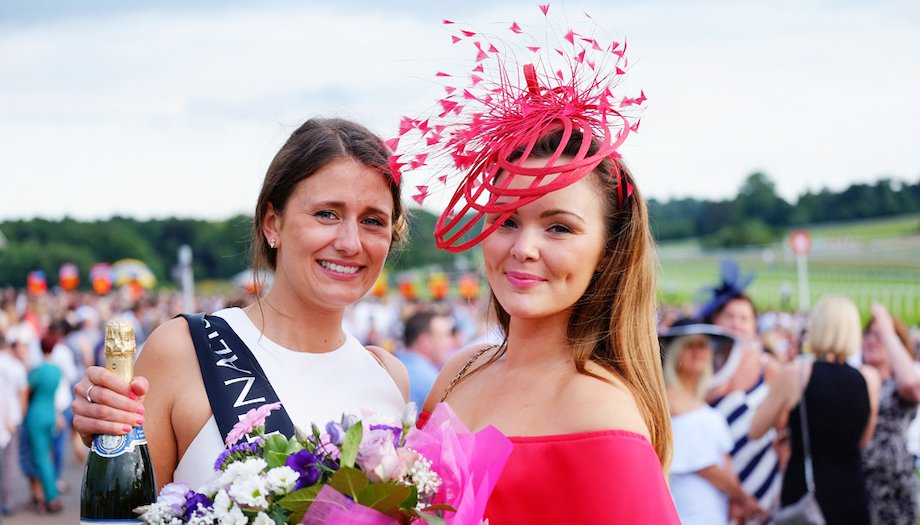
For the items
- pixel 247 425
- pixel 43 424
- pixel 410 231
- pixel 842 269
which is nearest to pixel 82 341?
pixel 43 424

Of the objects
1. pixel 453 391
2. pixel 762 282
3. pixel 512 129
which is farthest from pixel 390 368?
pixel 762 282

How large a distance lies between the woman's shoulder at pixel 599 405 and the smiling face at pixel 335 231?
784mm

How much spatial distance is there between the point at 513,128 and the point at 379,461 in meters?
1.06

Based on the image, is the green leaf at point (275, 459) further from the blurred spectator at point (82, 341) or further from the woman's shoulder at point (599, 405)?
the blurred spectator at point (82, 341)

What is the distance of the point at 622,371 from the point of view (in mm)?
2322

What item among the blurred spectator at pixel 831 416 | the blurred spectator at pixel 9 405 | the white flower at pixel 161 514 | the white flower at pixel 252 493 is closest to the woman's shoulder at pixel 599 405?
the white flower at pixel 252 493

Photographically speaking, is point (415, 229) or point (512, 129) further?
point (415, 229)

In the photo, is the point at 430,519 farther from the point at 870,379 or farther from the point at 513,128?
the point at 870,379

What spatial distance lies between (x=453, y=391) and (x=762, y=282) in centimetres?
2200

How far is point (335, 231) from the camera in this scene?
2.65 metres

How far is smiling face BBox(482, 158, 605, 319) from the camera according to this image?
7.38 feet

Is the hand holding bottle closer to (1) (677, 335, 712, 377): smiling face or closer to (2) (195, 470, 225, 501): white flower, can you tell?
(2) (195, 470, 225, 501): white flower

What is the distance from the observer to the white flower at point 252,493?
161 cm

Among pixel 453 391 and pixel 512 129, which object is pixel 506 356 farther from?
pixel 512 129
